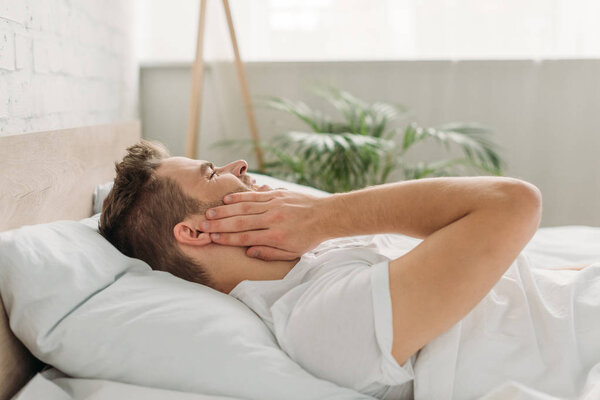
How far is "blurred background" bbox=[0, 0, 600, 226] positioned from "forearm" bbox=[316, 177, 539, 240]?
1722mm

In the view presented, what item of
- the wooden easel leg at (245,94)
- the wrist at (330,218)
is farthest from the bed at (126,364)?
the wooden easel leg at (245,94)

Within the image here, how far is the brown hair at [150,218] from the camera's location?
1108 mm

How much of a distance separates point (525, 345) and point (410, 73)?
7.05ft

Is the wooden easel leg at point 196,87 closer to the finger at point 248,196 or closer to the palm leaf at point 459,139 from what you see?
the palm leaf at point 459,139

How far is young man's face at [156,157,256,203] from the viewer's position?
1137 millimetres

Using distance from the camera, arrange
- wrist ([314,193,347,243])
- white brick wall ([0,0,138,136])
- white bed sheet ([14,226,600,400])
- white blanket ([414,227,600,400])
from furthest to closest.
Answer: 1. white brick wall ([0,0,138,136])
2. wrist ([314,193,347,243])
3. white blanket ([414,227,600,400])
4. white bed sheet ([14,226,600,400])

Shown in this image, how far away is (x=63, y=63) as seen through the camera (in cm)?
170

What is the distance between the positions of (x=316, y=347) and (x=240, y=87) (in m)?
2.11

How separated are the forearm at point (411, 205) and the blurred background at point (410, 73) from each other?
1722 millimetres

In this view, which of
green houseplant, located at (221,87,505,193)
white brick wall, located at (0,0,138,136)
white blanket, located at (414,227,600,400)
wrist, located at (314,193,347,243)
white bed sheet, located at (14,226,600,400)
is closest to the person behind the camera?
white bed sheet, located at (14,226,600,400)

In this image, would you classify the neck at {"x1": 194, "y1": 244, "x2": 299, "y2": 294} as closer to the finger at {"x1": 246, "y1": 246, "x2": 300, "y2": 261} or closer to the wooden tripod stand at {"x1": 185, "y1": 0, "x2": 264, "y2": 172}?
the finger at {"x1": 246, "y1": 246, "x2": 300, "y2": 261}

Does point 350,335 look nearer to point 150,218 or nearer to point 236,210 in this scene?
point 236,210

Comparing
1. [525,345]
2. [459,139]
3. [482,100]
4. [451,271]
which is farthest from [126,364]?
[482,100]

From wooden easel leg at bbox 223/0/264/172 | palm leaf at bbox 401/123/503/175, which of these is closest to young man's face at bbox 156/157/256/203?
palm leaf at bbox 401/123/503/175
